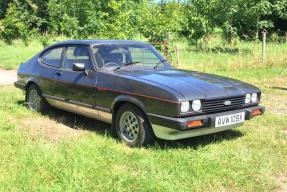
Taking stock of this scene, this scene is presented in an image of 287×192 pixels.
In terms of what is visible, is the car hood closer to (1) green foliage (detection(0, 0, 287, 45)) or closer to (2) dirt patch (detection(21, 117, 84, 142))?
(2) dirt patch (detection(21, 117, 84, 142))

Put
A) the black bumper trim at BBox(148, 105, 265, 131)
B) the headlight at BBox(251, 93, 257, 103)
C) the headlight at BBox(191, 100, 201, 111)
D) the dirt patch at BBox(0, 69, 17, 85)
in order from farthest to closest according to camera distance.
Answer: the dirt patch at BBox(0, 69, 17, 85) < the headlight at BBox(251, 93, 257, 103) < the headlight at BBox(191, 100, 201, 111) < the black bumper trim at BBox(148, 105, 265, 131)

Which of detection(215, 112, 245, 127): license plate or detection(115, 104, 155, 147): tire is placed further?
detection(115, 104, 155, 147): tire

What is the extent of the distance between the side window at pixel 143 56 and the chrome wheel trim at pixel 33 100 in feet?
7.24

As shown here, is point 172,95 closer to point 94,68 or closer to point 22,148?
point 94,68

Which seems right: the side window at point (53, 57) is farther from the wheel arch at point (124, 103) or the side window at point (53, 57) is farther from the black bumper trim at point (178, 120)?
the black bumper trim at point (178, 120)

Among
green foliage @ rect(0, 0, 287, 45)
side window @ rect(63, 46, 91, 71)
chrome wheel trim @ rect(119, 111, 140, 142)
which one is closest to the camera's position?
chrome wheel trim @ rect(119, 111, 140, 142)

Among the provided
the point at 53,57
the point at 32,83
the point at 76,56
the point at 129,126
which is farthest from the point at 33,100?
the point at 129,126

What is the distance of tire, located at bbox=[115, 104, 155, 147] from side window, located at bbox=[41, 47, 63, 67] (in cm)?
199

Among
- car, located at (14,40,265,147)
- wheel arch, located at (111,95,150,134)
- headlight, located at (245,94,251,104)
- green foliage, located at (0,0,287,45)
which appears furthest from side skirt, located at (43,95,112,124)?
green foliage, located at (0,0,287,45)

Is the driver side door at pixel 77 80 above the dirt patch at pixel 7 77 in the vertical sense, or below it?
above

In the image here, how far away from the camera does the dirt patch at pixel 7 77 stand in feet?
42.6

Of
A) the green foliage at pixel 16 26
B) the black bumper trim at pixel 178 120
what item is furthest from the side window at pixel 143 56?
the green foliage at pixel 16 26

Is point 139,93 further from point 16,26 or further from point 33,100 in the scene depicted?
point 16,26

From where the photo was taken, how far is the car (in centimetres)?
531
